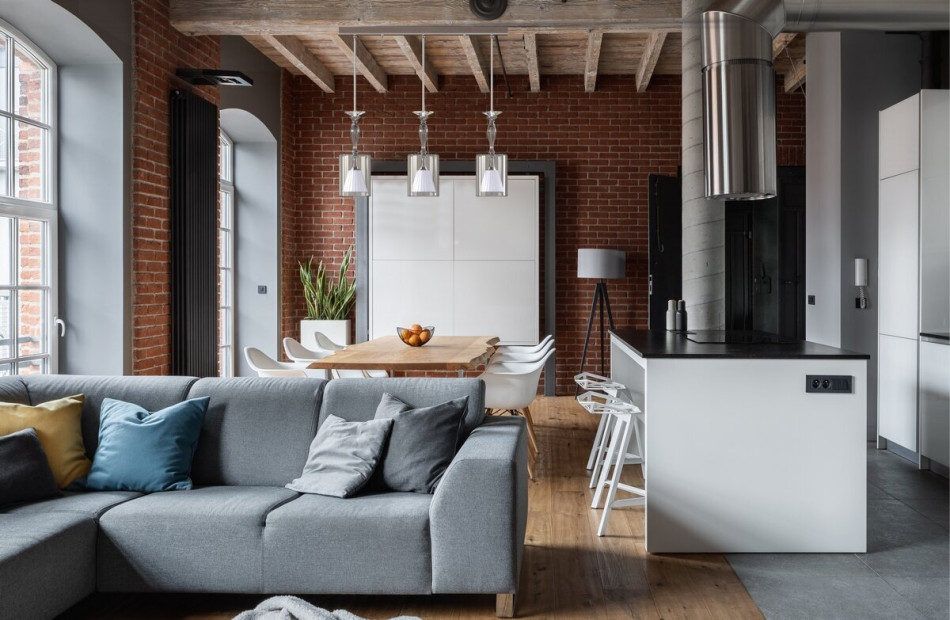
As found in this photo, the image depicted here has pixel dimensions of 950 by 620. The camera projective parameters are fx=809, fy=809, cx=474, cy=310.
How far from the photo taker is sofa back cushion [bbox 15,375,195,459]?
11.4 ft

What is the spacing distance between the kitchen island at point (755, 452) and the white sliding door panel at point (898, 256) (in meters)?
2.00

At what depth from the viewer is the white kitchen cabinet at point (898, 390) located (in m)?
5.14

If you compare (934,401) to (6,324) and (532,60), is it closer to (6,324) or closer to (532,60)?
(532,60)

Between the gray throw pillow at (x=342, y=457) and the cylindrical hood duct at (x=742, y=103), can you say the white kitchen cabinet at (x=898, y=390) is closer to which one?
the cylindrical hood duct at (x=742, y=103)

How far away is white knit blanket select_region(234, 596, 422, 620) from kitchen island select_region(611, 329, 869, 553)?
152 centimetres

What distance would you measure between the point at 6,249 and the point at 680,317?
12.7 feet

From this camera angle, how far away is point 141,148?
5.00 meters

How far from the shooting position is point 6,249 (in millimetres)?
4418

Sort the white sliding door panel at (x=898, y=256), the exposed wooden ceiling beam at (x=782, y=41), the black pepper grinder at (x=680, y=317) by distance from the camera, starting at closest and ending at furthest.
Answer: the black pepper grinder at (x=680, y=317)
the white sliding door panel at (x=898, y=256)
the exposed wooden ceiling beam at (x=782, y=41)

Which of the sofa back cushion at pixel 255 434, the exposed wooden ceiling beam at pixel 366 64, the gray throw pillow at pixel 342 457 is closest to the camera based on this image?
the gray throw pillow at pixel 342 457

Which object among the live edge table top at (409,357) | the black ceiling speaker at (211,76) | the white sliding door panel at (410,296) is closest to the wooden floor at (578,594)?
the live edge table top at (409,357)

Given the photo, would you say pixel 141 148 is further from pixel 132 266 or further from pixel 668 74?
pixel 668 74

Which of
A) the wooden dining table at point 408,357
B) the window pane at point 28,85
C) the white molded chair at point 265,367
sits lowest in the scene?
the white molded chair at point 265,367

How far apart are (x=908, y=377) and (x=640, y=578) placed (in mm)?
2923
